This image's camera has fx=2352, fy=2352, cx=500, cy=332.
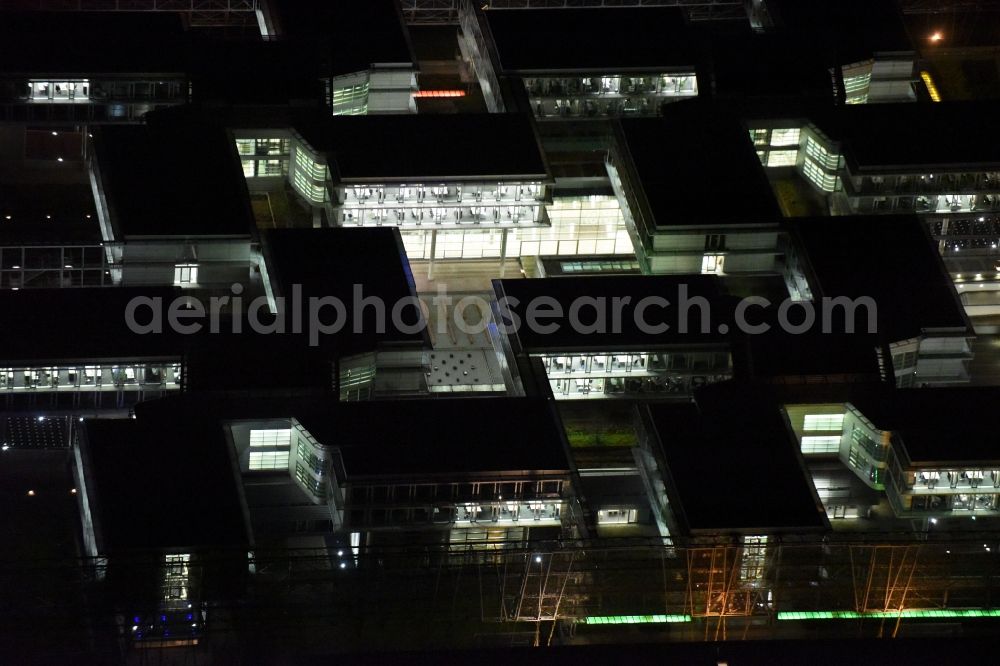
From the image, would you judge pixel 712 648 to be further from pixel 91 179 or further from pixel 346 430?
pixel 91 179

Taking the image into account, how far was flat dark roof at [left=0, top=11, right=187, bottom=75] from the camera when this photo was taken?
14912 centimetres

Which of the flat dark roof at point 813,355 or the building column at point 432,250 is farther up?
the building column at point 432,250

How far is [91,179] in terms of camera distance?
146 meters

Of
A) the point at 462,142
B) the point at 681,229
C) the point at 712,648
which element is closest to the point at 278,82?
the point at 462,142

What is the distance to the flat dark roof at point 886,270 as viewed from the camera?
138m

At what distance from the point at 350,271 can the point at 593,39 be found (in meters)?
30.5

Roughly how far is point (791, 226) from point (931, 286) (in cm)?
924

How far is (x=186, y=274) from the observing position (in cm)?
13862

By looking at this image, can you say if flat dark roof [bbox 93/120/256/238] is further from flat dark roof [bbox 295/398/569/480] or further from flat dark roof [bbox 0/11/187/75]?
flat dark roof [bbox 295/398/569/480]

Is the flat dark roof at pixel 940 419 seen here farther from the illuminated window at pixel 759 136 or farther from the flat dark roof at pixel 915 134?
the illuminated window at pixel 759 136

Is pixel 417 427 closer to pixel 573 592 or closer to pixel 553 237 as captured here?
pixel 573 592

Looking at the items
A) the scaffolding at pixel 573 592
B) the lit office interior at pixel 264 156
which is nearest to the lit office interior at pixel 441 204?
the lit office interior at pixel 264 156

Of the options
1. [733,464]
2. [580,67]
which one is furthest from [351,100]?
[733,464]

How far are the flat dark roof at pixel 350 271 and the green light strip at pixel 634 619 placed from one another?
21051 millimetres
